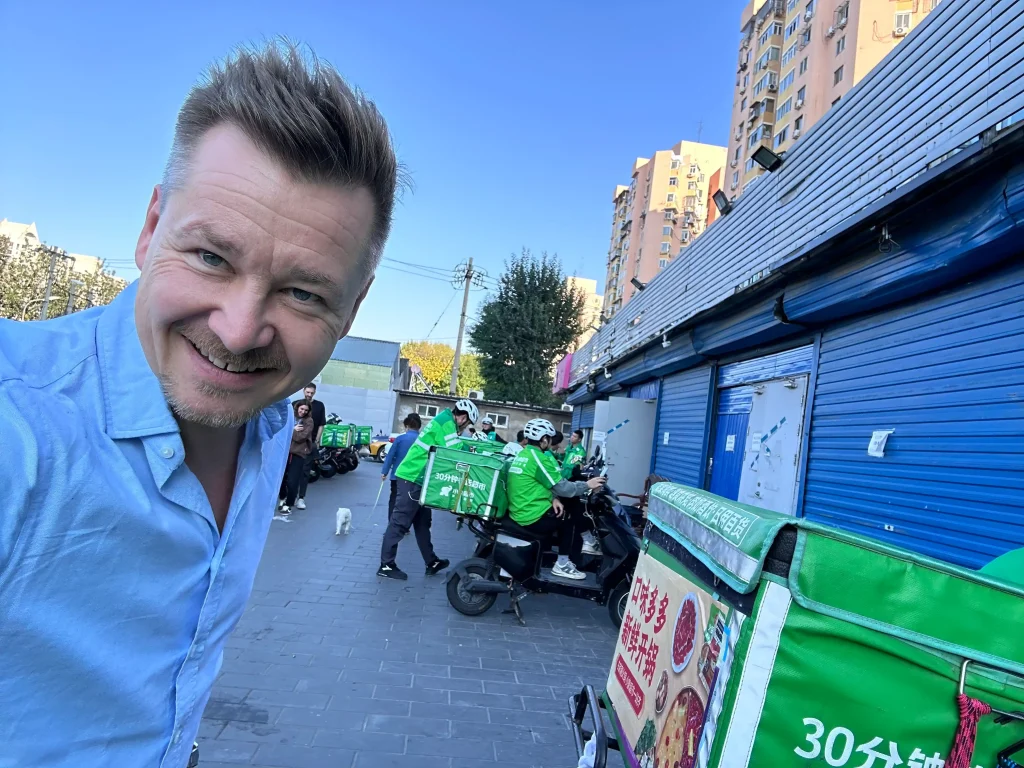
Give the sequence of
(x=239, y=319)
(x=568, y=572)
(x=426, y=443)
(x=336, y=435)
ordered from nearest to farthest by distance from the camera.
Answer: (x=239, y=319) < (x=568, y=572) < (x=426, y=443) < (x=336, y=435)

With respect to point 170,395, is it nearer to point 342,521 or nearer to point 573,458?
point 342,521

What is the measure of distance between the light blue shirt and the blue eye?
192 millimetres

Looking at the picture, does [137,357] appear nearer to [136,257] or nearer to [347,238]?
[136,257]

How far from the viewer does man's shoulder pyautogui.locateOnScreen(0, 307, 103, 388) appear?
2.98ft

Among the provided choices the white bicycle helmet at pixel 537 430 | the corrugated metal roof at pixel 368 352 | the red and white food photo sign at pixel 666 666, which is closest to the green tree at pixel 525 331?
the corrugated metal roof at pixel 368 352

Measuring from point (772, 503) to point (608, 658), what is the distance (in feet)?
9.87

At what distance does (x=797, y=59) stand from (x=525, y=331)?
2825cm

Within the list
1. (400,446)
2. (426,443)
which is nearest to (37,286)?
(400,446)

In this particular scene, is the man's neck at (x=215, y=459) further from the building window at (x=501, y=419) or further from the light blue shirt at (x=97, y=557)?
the building window at (x=501, y=419)

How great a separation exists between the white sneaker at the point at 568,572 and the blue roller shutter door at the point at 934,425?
2.37m

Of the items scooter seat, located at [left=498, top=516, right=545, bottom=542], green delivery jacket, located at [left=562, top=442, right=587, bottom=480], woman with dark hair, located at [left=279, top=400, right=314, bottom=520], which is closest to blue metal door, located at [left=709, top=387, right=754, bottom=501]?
scooter seat, located at [left=498, top=516, right=545, bottom=542]

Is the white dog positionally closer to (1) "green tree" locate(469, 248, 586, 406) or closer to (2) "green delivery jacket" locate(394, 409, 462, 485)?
(2) "green delivery jacket" locate(394, 409, 462, 485)

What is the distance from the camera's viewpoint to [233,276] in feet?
3.62

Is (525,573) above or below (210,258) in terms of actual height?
below
